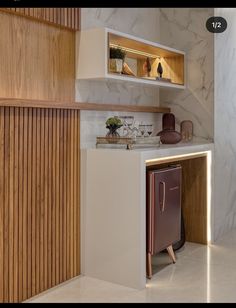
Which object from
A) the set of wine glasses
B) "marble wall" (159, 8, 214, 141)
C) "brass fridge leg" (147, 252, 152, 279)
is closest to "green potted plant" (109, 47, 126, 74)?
the set of wine glasses

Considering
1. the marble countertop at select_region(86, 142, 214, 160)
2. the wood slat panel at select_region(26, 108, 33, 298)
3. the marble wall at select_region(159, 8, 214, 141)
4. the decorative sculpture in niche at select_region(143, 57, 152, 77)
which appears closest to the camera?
the wood slat panel at select_region(26, 108, 33, 298)

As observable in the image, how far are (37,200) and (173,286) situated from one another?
1.17 m

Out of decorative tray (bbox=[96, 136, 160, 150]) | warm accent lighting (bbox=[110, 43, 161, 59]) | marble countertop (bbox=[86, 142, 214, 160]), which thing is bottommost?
marble countertop (bbox=[86, 142, 214, 160])

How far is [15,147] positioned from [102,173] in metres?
0.72

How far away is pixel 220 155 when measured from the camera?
13.8 feet

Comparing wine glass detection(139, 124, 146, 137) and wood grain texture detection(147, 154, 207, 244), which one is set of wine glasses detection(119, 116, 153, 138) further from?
wood grain texture detection(147, 154, 207, 244)

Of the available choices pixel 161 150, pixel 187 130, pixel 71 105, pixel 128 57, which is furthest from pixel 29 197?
pixel 187 130

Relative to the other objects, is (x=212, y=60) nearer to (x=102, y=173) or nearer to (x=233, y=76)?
(x=233, y=76)

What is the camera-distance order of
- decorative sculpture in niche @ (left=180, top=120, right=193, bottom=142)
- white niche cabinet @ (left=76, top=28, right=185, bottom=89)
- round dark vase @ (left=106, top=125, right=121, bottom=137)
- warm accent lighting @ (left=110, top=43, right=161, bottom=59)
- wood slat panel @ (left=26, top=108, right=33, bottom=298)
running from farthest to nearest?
decorative sculpture in niche @ (left=180, top=120, right=193, bottom=142), warm accent lighting @ (left=110, top=43, right=161, bottom=59), round dark vase @ (left=106, top=125, right=121, bottom=137), white niche cabinet @ (left=76, top=28, right=185, bottom=89), wood slat panel @ (left=26, top=108, right=33, bottom=298)

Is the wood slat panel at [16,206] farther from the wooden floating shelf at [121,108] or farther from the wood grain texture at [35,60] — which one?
Result: the wooden floating shelf at [121,108]

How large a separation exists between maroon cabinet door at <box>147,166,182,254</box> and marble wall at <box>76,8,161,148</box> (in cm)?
62

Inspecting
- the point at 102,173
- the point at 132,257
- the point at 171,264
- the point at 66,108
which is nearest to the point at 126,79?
the point at 66,108

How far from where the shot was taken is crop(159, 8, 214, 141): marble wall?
160 inches

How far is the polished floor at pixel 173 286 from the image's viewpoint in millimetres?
2799
